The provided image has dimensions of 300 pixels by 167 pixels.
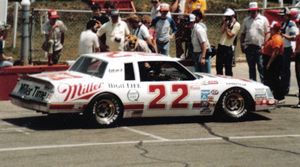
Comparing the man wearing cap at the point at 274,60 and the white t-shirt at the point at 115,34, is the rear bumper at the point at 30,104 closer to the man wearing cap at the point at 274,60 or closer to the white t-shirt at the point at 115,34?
the white t-shirt at the point at 115,34

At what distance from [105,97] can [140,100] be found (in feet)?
2.15

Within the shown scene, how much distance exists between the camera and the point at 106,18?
18969mm

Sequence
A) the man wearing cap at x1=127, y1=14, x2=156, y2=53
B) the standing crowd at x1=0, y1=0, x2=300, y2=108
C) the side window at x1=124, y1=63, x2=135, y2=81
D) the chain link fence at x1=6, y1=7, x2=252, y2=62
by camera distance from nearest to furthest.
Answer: the side window at x1=124, y1=63, x2=135, y2=81 → the standing crowd at x1=0, y1=0, x2=300, y2=108 → the man wearing cap at x1=127, y1=14, x2=156, y2=53 → the chain link fence at x1=6, y1=7, x2=252, y2=62

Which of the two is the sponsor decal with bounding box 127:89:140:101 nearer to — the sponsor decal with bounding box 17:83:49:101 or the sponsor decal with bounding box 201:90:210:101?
the sponsor decal with bounding box 201:90:210:101

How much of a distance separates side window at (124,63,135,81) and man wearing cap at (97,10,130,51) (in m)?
2.99

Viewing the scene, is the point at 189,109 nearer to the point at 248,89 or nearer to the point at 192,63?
the point at 248,89

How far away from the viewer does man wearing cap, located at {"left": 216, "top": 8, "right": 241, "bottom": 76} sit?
18.1 metres

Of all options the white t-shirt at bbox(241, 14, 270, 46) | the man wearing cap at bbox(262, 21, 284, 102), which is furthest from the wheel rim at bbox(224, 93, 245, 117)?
the white t-shirt at bbox(241, 14, 270, 46)

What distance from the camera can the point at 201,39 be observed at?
58.0ft

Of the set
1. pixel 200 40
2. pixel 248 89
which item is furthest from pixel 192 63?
pixel 248 89

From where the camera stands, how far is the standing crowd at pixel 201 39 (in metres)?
17.4

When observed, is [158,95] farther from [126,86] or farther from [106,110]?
[106,110]

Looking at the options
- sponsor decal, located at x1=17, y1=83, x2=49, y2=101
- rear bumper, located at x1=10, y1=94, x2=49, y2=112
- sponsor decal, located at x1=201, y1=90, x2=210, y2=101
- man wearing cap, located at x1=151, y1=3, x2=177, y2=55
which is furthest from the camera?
man wearing cap, located at x1=151, y1=3, x2=177, y2=55

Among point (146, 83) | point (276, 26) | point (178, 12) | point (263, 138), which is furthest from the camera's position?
point (178, 12)
